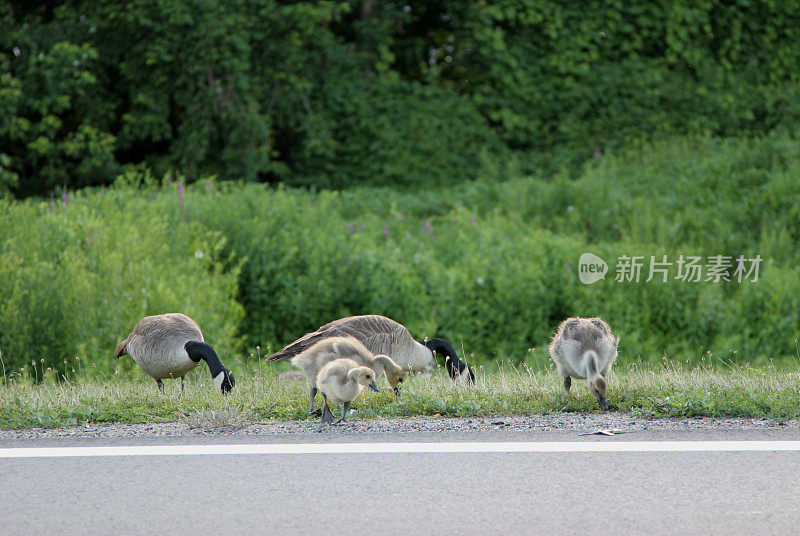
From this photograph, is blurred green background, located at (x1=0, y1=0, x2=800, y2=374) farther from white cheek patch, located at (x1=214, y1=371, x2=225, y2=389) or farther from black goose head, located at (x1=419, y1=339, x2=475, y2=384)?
black goose head, located at (x1=419, y1=339, x2=475, y2=384)

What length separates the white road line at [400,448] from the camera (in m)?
5.32

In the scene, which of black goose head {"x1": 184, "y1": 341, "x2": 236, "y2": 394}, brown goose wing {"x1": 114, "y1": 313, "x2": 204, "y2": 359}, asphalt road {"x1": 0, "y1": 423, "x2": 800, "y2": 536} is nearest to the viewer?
asphalt road {"x1": 0, "y1": 423, "x2": 800, "y2": 536}

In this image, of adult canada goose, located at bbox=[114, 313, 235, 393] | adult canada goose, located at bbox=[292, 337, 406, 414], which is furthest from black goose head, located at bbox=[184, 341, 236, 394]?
adult canada goose, located at bbox=[292, 337, 406, 414]

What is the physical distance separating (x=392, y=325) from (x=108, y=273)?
14.9 ft

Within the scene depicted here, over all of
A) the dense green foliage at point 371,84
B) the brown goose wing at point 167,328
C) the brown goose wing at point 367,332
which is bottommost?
the brown goose wing at point 167,328

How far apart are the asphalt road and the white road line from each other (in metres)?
0.08

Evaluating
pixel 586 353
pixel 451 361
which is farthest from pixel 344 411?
pixel 451 361

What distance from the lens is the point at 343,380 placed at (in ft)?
19.0

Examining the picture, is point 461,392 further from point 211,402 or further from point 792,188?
point 792,188

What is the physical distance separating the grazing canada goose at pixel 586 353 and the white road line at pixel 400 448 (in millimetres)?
808

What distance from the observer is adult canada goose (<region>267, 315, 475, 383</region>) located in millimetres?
7074

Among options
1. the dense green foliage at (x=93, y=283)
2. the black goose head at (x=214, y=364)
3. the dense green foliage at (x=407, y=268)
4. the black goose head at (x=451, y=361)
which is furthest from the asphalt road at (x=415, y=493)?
the dense green foliage at (x=407, y=268)

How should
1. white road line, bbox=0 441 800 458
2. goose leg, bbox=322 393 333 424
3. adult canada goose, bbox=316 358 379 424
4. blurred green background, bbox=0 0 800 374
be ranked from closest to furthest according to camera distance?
1. white road line, bbox=0 441 800 458
2. adult canada goose, bbox=316 358 379 424
3. goose leg, bbox=322 393 333 424
4. blurred green background, bbox=0 0 800 374

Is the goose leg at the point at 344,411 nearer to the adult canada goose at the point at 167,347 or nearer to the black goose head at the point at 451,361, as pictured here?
the black goose head at the point at 451,361
